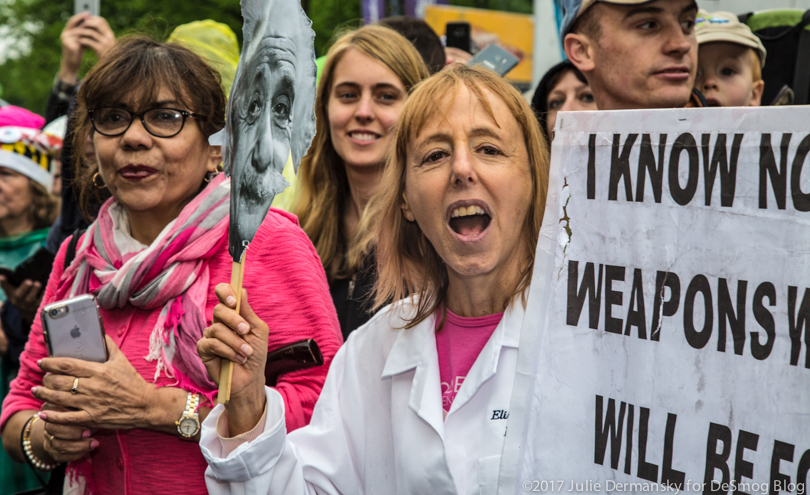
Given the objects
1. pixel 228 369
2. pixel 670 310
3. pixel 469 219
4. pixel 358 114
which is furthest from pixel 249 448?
pixel 358 114

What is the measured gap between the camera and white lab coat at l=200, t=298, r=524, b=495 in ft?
6.00

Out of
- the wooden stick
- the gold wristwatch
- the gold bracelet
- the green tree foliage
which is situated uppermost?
the green tree foliage

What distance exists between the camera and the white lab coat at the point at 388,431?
6.00 ft

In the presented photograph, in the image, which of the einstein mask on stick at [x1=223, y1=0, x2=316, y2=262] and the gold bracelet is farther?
the gold bracelet

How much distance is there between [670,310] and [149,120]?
169cm

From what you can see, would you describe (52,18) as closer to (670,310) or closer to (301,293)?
(301,293)

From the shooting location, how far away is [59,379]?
2127mm

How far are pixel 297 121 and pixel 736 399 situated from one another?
108 cm

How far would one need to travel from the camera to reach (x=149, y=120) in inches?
94.4

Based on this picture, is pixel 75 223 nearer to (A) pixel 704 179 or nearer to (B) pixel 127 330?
(B) pixel 127 330

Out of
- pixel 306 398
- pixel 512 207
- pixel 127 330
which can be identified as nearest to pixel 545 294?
pixel 512 207

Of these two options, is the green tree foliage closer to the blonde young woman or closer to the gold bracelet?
the blonde young woman

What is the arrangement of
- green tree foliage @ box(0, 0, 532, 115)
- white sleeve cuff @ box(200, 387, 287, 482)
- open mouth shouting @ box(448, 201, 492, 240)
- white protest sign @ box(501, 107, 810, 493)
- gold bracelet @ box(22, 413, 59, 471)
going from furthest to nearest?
green tree foliage @ box(0, 0, 532, 115) → gold bracelet @ box(22, 413, 59, 471) → open mouth shouting @ box(448, 201, 492, 240) → white sleeve cuff @ box(200, 387, 287, 482) → white protest sign @ box(501, 107, 810, 493)

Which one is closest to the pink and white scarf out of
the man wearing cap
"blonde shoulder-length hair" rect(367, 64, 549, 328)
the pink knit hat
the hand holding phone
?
"blonde shoulder-length hair" rect(367, 64, 549, 328)
